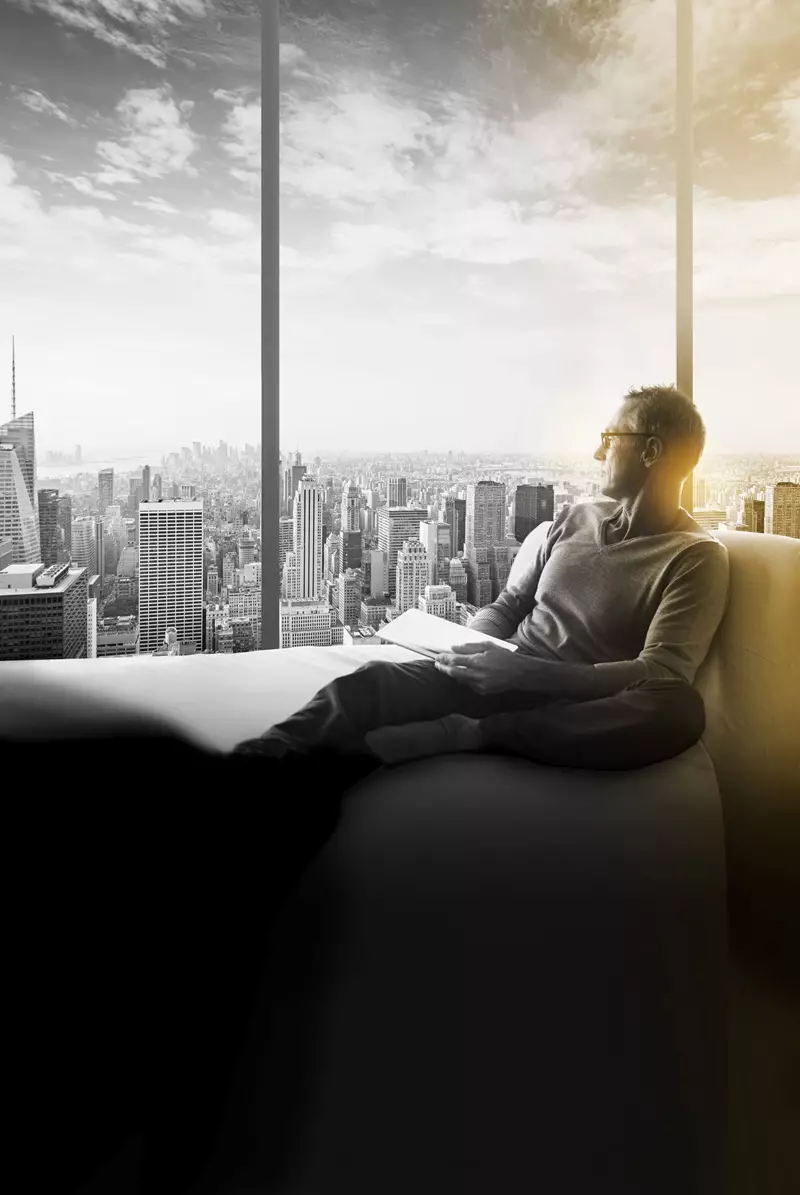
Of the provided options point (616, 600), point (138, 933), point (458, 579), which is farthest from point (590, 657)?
point (458, 579)

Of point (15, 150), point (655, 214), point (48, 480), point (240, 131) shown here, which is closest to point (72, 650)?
point (48, 480)

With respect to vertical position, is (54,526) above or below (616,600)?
above

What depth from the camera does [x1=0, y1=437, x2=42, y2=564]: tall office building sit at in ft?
8.54

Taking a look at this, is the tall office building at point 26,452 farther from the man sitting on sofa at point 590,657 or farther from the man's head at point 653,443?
the man's head at point 653,443

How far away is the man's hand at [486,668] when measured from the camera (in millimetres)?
1143

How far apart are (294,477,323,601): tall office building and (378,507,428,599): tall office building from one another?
209 millimetres

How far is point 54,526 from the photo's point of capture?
2.64 m

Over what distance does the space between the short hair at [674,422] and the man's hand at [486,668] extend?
2.28 ft


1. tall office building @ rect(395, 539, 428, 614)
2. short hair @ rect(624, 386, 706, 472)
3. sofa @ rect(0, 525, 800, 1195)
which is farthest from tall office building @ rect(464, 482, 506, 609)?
sofa @ rect(0, 525, 800, 1195)

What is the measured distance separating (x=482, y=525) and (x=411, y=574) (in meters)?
0.27

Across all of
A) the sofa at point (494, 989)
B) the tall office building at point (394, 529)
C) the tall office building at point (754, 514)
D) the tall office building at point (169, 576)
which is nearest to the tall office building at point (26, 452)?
the tall office building at point (169, 576)

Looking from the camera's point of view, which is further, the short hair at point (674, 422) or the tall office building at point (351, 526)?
the tall office building at point (351, 526)

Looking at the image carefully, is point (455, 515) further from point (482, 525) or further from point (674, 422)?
point (674, 422)

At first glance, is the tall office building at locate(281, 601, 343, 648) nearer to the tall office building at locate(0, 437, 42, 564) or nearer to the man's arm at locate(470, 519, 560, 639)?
the tall office building at locate(0, 437, 42, 564)
